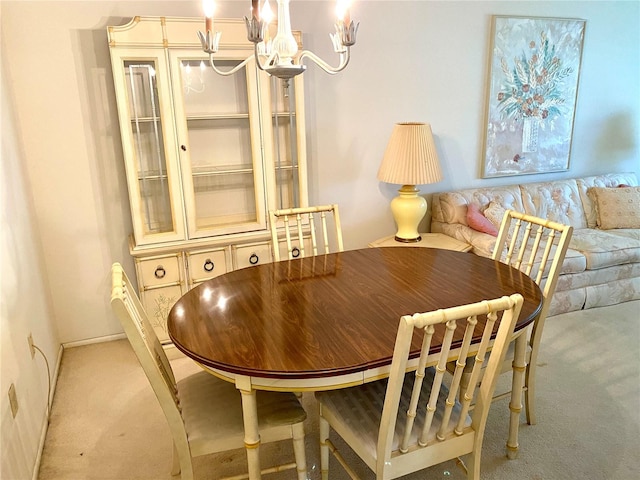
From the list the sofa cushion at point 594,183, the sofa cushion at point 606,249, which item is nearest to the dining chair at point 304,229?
the sofa cushion at point 606,249

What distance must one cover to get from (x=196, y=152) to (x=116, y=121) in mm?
484

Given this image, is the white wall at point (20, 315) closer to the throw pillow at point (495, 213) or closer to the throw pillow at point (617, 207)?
the throw pillow at point (495, 213)

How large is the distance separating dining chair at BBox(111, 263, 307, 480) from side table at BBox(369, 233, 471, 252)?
5.73 ft

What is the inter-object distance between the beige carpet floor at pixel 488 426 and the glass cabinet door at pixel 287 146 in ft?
4.01

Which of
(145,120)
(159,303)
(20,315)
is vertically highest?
(145,120)

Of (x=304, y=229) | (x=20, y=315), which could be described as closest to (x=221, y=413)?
(x=20, y=315)

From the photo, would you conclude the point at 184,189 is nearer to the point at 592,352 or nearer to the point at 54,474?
the point at 54,474

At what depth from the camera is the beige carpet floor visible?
1973 millimetres

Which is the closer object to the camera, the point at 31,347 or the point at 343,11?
the point at 343,11

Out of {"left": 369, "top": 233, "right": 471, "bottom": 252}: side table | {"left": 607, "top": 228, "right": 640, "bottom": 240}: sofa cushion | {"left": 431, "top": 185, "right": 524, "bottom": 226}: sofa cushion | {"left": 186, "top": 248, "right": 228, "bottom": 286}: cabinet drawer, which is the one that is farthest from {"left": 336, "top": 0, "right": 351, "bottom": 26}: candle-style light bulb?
{"left": 607, "top": 228, "right": 640, "bottom": 240}: sofa cushion

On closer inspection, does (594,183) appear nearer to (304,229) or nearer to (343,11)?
(304,229)

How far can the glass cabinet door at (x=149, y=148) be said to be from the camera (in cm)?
254

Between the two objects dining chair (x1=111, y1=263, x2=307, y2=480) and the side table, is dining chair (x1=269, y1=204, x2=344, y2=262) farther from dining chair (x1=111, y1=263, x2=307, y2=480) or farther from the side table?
dining chair (x1=111, y1=263, x2=307, y2=480)

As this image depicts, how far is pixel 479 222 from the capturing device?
3318 millimetres
